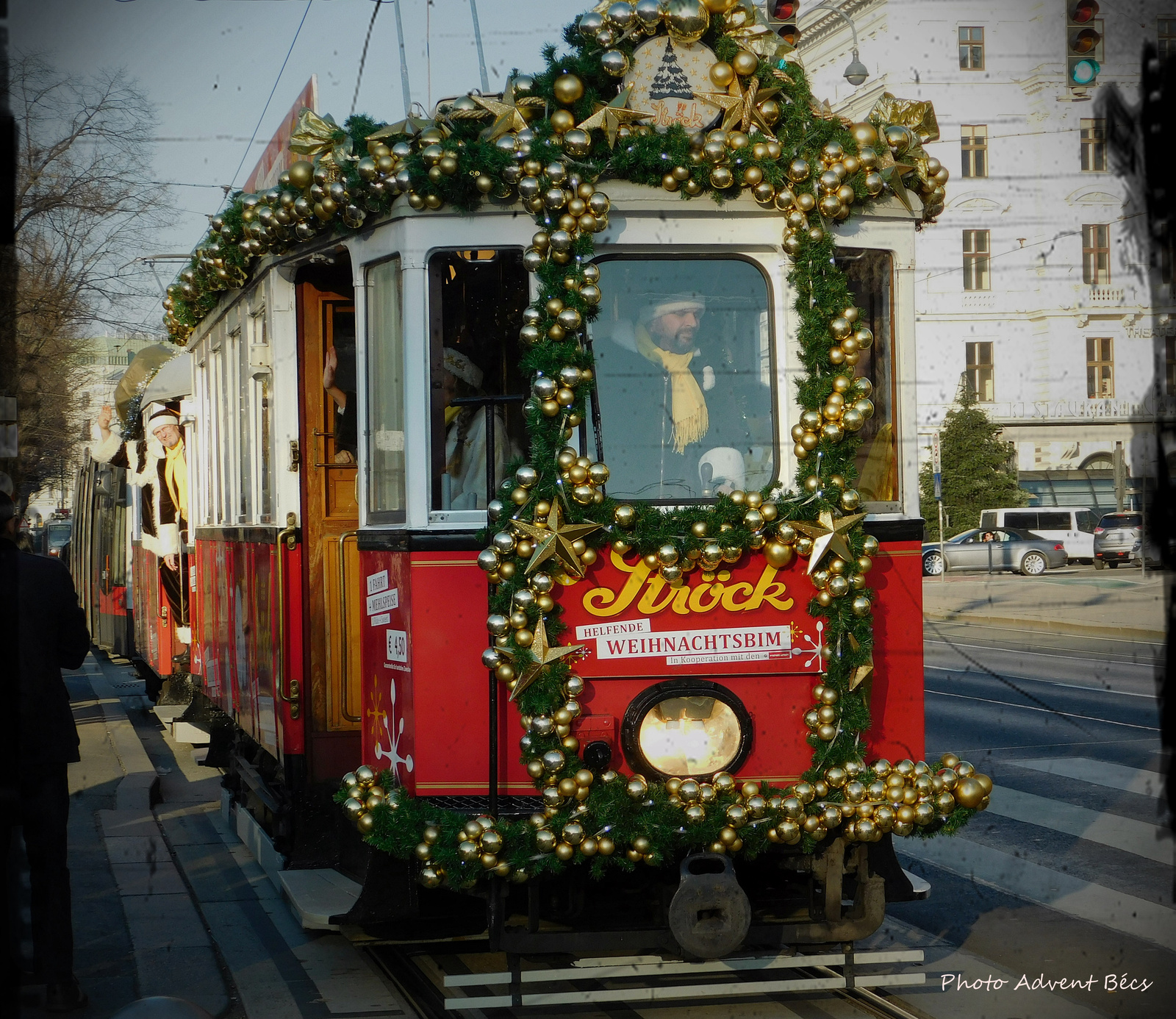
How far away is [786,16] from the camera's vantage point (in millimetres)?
6848

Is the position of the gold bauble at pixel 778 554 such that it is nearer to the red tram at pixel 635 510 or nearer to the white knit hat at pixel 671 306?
the red tram at pixel 635 510

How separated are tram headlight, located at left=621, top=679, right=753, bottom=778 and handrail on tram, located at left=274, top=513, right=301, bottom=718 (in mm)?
2397

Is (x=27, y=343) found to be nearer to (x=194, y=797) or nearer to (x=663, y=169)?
(x=194, y=797)

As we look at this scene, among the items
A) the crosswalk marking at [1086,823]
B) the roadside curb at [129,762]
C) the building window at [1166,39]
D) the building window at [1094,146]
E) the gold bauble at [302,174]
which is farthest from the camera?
→ the roadside curb at [129,762]

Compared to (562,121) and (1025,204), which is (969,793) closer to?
(562,121)

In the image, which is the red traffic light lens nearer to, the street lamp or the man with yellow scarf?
the street lamp

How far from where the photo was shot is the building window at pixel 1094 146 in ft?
12.4

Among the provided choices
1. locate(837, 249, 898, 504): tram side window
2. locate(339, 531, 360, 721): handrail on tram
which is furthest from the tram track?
locate(837, 249, 898, 504): tram side window

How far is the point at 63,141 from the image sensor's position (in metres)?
10.0

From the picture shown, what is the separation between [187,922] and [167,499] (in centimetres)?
634

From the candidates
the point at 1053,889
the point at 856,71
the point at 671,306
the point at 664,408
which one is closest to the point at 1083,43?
the point at 856,71

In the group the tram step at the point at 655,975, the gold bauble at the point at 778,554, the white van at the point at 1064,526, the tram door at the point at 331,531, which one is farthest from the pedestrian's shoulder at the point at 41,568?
the white van at the point at 1064,526

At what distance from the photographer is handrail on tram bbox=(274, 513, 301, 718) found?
20.7 ft

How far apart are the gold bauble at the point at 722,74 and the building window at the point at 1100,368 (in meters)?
2.65
